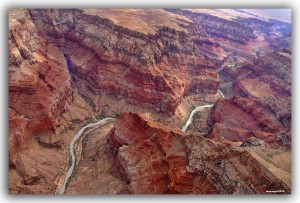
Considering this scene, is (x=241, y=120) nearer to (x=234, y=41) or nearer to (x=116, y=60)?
(x=116, y=60)

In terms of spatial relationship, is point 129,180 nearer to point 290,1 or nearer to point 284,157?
point 284,157

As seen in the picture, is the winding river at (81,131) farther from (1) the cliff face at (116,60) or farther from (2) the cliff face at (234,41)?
(2) the cliff face at (234,41)

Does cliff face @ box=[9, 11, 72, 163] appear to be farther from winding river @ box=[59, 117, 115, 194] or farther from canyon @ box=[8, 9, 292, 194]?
winding river @ box=[59, 117, 115, 194]

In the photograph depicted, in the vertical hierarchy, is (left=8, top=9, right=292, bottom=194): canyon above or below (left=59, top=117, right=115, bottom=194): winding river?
above

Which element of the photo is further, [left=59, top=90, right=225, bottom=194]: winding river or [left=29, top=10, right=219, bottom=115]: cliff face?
[left=29, top=10, right=219, bottom=115]: cliff face

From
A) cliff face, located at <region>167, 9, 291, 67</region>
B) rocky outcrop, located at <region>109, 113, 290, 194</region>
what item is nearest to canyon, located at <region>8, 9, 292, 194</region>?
rocky outcrop, located at <region>109, 113, 290, 194</region>

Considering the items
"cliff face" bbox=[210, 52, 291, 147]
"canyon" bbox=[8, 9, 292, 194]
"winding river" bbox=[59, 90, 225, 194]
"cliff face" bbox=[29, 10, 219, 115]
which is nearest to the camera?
"canyon" bbox=[8, 9, 292, 194]

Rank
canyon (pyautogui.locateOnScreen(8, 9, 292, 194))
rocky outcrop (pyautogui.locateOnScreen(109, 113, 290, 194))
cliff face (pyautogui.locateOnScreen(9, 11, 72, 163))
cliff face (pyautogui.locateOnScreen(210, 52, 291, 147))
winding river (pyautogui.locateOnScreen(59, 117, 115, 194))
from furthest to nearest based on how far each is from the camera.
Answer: cliff face (pyautogui.locateOnScreen(210, 52, 291, 147)) → cliff face (pyautogui.locateOnScreen(9, 11, 72, 163)) → winding river (pyautogui.locateOnScreen(59, 117, 115, 194)) → canyon (pyautogui.locateOnScreen(8, 9, 292, 194)) → rocky outcrop (pyautogui.locateOnScreen(109, 113, 290, 194))

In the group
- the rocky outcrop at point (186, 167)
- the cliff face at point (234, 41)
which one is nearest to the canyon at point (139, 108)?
the rocky outcrop at point (186, 167)
